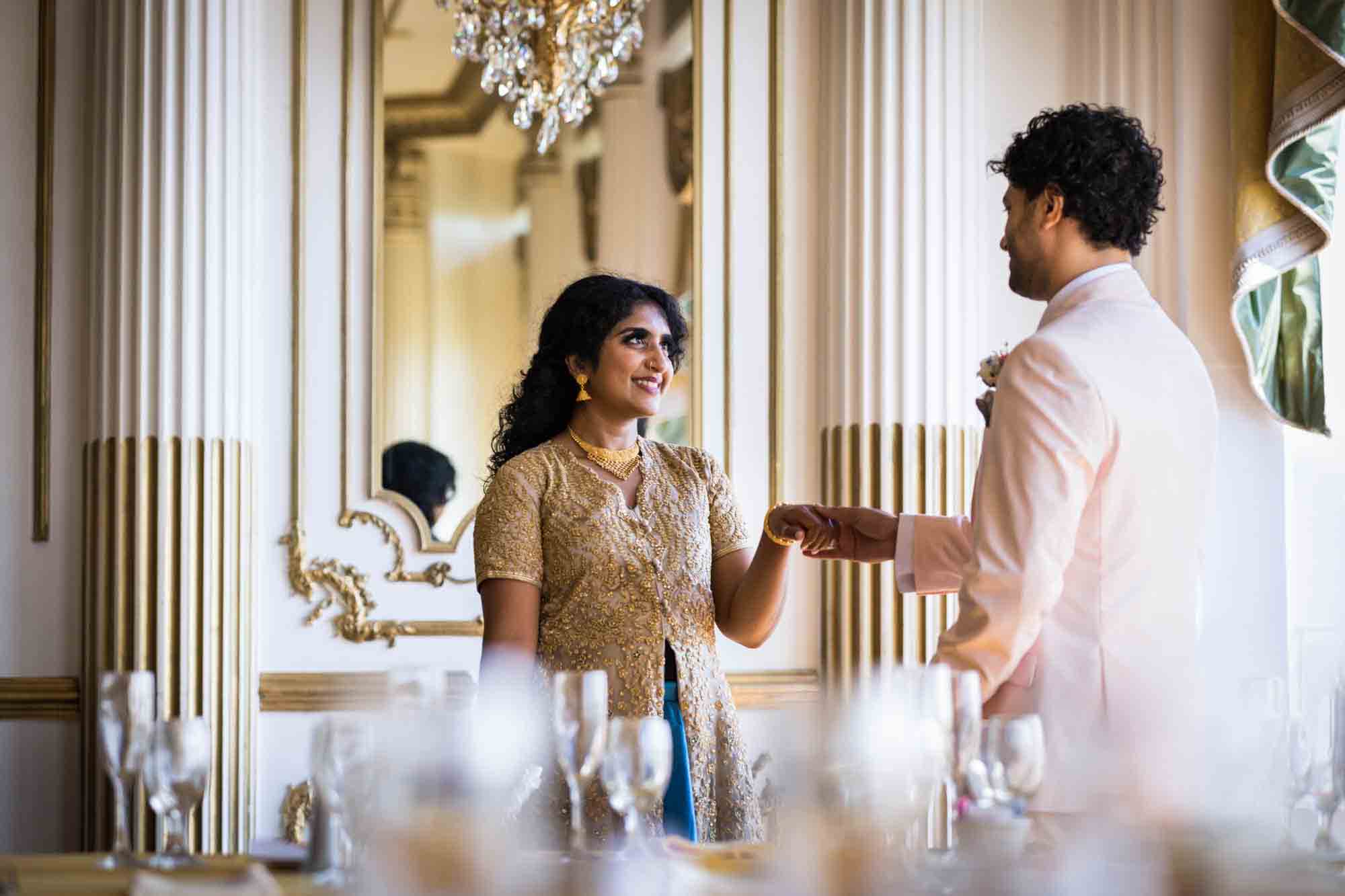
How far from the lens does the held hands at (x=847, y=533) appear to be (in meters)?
3.19

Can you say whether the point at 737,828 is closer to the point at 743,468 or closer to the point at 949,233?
the point at 743,468

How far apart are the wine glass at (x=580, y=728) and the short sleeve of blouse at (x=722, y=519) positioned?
50.4 inches

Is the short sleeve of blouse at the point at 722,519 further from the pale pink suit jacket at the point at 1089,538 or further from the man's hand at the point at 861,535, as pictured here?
the pale pink suit jacket at the point at 1089,538

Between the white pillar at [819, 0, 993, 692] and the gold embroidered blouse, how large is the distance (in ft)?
6.01

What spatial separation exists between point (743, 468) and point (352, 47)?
194 cm

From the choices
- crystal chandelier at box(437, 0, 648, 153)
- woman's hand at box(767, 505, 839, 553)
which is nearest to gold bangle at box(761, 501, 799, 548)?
woman's hand at box(767, 505, 839, 553)

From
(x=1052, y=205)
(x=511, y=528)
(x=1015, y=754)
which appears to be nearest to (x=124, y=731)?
(x=511, y=528)

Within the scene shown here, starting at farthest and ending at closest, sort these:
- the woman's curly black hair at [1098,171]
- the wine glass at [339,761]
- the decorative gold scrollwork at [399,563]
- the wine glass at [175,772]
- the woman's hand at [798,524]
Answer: the decorative gold scrollwork at [399,563], the woman's hand at [798,524], the woman's curly black hair at [1098,171], the wine glass at [175,772], the wine glass at [339,761]

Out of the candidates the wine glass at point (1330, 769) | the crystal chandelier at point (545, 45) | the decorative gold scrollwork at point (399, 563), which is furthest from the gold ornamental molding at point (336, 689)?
the wine glass at point (1330, 769)

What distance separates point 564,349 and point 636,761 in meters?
1.57

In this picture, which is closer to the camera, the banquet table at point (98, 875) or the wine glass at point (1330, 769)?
the banquet table at point (98, 875)

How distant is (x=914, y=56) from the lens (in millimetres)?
5047

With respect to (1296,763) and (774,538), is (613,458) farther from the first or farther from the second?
(1296,763)

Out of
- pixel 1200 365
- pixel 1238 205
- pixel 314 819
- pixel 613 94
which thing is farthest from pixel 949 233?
pixel 314 819
